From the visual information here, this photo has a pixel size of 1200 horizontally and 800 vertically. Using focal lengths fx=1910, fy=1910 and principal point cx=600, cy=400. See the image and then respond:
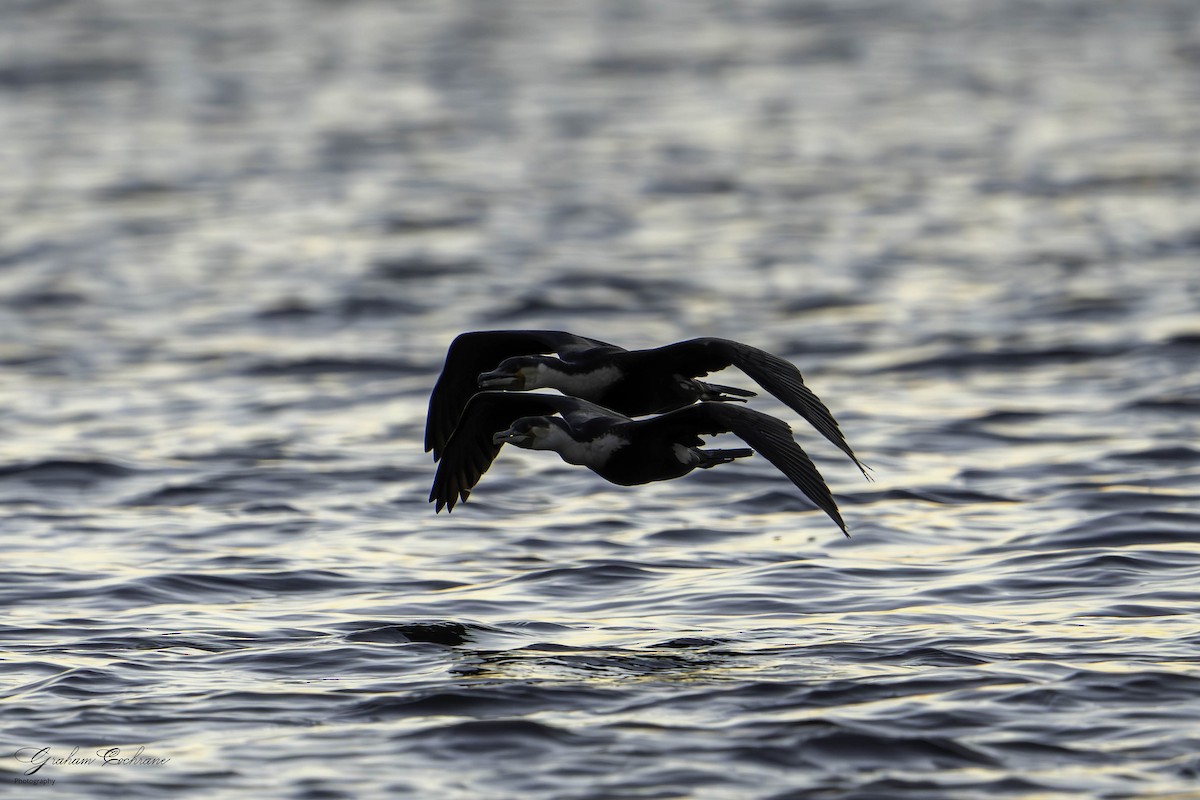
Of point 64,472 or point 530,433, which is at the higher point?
point 530,433

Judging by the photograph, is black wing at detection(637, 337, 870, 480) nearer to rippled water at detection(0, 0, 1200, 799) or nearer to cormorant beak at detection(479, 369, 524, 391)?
cormorant beak at detection(479, 369, 524, 391)

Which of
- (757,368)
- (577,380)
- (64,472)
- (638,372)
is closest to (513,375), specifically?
(577,380)

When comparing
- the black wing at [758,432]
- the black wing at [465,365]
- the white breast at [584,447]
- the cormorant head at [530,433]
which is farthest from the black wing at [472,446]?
the black wing at [758,432]

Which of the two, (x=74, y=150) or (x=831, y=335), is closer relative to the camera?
(x=831, y=335)

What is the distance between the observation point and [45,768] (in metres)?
7.61

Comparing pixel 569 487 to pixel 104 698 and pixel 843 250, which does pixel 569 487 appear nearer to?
pixel 104 698

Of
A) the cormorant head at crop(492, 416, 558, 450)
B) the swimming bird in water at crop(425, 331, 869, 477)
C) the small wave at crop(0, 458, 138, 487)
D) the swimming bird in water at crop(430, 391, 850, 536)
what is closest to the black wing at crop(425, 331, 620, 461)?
the swimming bird in water at crop(425, 331, 869, 477)

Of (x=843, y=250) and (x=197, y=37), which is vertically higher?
(x=197, y=37)

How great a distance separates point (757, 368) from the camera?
823cm

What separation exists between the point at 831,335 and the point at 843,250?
392 centimetres

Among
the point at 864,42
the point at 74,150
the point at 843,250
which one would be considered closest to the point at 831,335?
the point at 843,250

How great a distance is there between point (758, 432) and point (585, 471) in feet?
16.9

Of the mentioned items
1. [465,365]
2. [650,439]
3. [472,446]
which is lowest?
[472,446]

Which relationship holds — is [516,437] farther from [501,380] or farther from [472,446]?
[472,446]
